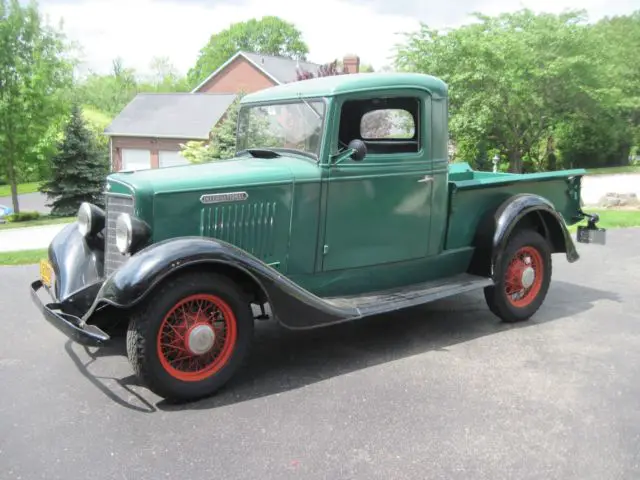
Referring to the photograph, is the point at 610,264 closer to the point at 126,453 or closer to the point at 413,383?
the point at 413,383

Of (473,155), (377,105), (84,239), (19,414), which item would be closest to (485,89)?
(473,155)

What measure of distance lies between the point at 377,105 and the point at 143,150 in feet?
97.7

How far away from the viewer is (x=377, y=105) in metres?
4.71

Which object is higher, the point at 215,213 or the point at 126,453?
the point at 215,213

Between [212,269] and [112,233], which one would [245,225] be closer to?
[212,269]

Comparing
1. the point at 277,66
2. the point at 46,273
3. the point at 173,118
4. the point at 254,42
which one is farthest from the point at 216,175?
the point at 254,42

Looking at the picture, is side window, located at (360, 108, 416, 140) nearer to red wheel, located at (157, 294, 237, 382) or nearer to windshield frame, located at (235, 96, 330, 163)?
windshield frame, located at (235, 96, 330, 163)

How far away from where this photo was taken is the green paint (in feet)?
13.0

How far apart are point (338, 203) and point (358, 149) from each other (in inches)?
16.7

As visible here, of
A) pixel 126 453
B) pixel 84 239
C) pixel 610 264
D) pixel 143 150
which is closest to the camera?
pixel 126 453

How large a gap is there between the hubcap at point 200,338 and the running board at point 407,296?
3.00 feet

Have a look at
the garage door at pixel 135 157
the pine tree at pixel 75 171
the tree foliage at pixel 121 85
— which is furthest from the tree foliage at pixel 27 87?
the tree foliage at pixel 121 85

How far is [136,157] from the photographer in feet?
107

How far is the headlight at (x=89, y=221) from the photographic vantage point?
4586mm
